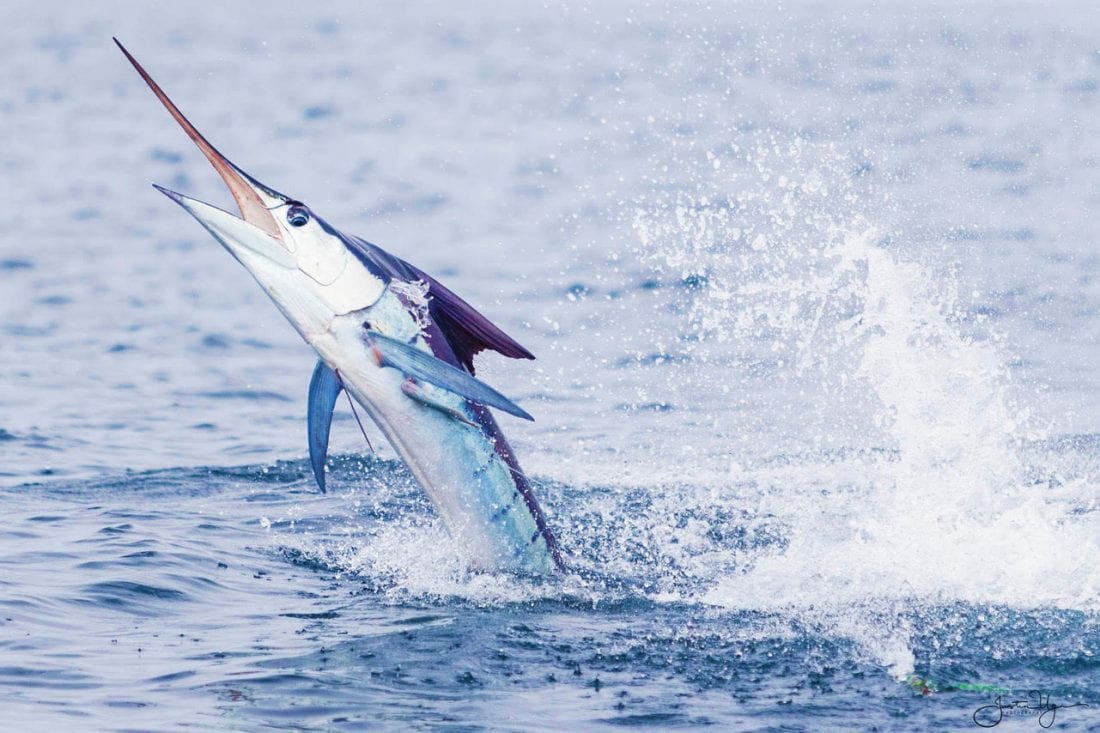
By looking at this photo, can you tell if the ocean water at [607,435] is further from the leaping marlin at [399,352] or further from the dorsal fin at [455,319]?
the dorsal fin at [455,319]

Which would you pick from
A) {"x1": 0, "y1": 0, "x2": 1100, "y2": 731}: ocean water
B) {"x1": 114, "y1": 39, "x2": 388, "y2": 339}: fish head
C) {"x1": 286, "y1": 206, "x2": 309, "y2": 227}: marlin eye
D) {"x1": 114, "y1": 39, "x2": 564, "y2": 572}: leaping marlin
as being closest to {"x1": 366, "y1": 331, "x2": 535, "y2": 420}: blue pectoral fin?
{"x1": 114, "y1": 39, "x2": 564, "y2": 572}: leaping marlin

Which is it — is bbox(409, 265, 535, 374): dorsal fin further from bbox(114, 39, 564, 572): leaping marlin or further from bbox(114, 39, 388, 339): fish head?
bbox(114, 39, 388, 339): fish head

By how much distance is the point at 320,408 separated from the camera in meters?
7.29

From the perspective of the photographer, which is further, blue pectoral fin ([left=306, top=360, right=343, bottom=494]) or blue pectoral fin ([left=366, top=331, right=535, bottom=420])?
blue pectoral fin ([left=306, top=360, right=343, bottom=494])

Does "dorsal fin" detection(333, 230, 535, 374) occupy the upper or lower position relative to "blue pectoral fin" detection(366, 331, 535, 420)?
upper

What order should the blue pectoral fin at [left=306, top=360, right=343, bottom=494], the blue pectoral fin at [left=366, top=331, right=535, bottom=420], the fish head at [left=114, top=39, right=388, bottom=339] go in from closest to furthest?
1. the blue pectoral fin at [left=366, top=331, right=535, bottom=420]
2. the fish head at [left=114, top=39, right=388, bottom=339]
3. the blue pectoral fin at [left=306, top=360, right=343, bottom=494]

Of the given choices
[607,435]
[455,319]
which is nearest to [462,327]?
[455,319]

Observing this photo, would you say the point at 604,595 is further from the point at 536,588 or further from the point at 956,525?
the point at 956,525

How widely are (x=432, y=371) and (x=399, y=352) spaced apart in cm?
18

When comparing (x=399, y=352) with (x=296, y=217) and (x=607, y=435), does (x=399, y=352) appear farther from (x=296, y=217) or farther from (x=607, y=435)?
(x=607, y=435)

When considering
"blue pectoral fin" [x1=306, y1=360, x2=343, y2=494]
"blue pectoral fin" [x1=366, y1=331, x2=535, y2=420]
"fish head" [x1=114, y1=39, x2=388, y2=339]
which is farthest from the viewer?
"blue pectoral fin" [x1=306, y1=360, x2=343, y2=494]

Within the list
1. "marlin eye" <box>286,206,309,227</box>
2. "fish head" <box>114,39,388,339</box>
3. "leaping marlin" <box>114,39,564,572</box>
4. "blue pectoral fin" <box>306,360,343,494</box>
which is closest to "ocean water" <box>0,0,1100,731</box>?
"leaping marlin" <box>114,39,564,572</box>

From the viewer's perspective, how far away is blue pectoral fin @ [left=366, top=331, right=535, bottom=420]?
679 centimetres

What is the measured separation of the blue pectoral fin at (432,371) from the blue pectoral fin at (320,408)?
12.4 inches
